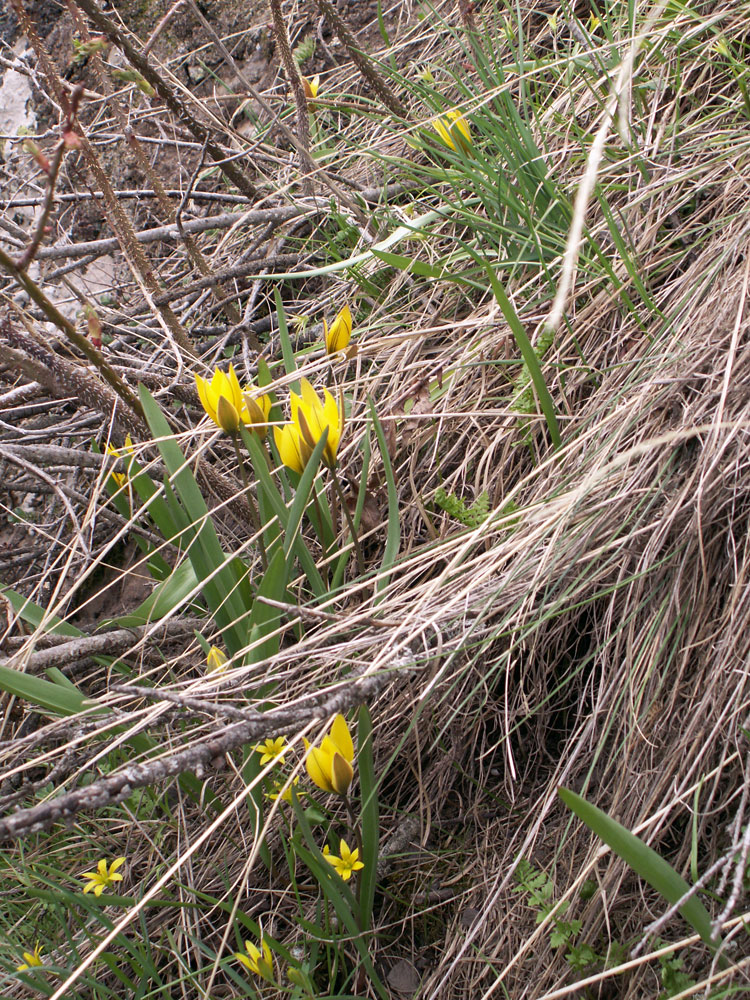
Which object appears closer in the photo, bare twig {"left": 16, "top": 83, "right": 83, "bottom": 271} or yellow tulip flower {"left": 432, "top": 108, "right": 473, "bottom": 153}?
bare twig {"left": 16, "top": 83, "right": 83, "bottom": 271}

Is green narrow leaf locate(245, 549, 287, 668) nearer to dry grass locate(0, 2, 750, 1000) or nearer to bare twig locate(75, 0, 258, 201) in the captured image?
dry grass locate(0, 2, 750, 1000)

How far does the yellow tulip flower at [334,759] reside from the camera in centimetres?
106

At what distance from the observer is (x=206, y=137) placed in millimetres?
2090

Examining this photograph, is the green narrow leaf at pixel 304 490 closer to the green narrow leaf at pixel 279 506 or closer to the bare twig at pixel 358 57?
the green narrow leaf at pixel 279 506

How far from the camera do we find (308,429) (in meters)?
1.21

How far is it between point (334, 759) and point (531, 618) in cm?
41

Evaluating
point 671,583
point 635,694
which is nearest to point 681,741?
point 635,694

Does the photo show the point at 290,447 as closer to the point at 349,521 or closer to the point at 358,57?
the point at 349,521

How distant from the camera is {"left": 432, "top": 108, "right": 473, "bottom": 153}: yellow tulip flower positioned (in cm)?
168

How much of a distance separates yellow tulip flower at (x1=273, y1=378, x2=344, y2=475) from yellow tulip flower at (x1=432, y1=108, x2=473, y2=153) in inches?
32.2

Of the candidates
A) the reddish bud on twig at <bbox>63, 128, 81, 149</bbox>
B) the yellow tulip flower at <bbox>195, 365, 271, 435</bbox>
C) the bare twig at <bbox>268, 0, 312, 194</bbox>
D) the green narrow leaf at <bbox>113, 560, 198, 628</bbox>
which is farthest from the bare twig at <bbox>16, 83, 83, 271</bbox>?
the bare twig at <bbox>268, 0, 312, 194</bbox>

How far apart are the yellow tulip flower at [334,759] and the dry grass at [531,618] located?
8 cm

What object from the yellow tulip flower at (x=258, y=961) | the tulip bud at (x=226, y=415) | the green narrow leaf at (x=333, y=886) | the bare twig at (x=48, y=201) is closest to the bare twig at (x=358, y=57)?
Result: the bare twig at (x=48, y=201)

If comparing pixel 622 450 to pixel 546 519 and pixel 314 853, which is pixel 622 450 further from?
pixel 314 853
